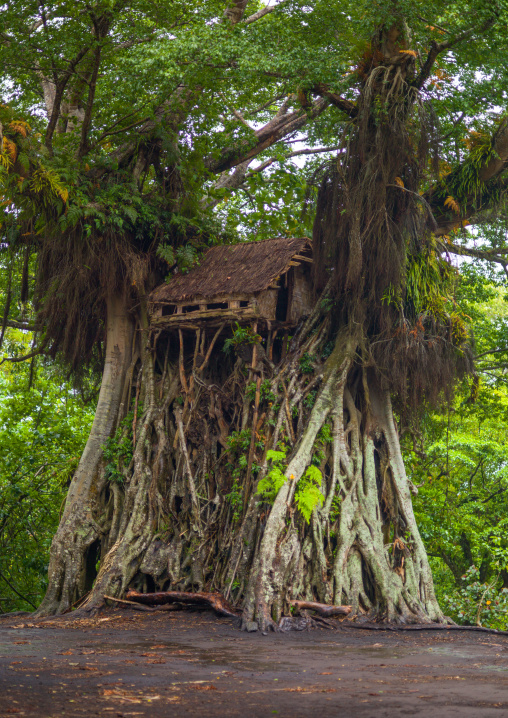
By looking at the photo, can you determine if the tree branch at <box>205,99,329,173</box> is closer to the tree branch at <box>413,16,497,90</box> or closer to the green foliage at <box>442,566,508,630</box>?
the tree branch at <box>413,16,497,90</box>

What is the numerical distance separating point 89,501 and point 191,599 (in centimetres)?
263

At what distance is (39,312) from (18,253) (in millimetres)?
1313

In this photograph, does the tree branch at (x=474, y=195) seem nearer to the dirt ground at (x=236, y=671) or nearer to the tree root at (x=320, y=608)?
the tree root at (x=320, y=608)

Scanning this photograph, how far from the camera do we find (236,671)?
583cm

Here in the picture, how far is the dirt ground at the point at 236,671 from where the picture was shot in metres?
4.15

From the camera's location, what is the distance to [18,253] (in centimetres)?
1307

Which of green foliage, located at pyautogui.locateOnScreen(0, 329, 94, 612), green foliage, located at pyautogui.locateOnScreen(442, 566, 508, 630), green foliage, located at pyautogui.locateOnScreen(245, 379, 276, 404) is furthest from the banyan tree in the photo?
green foliage, located at pyautogui.locateOnScreen(0, 329, 94, 612)

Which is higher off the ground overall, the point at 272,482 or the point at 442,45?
the point at 442,45

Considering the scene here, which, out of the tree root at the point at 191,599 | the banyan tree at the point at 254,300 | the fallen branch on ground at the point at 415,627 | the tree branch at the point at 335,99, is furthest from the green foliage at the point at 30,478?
the tree branch at the point at 335,99

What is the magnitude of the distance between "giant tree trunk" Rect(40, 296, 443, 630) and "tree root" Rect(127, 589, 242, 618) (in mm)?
Answer: 200

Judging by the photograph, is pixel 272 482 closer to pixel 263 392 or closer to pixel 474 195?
pixel 263 392

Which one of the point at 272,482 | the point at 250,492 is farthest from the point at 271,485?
the point at 250,492

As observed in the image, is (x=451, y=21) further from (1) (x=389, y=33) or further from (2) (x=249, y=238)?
(2) (x=249, y=238)

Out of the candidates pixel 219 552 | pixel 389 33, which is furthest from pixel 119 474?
pixel 389 33
